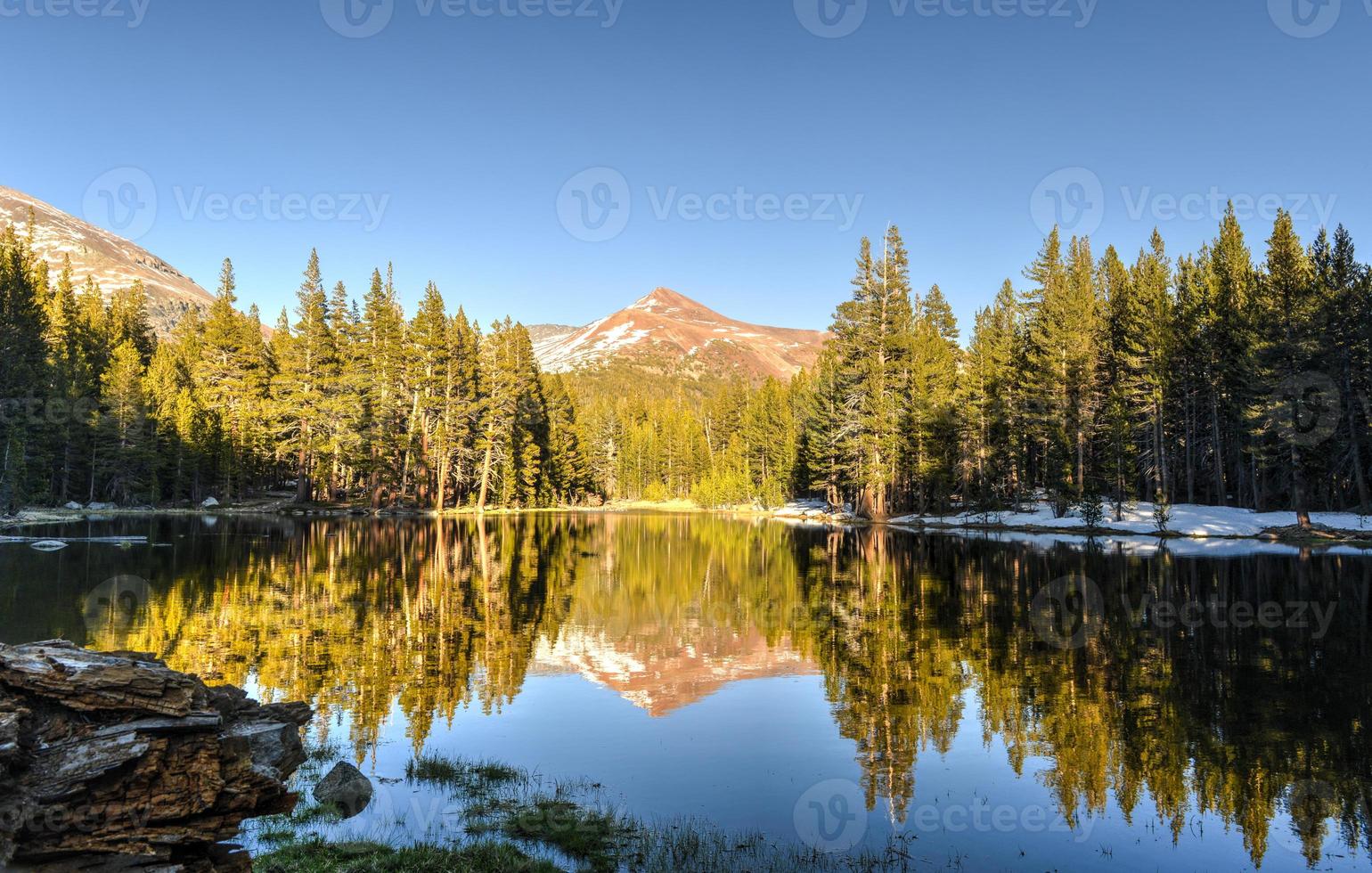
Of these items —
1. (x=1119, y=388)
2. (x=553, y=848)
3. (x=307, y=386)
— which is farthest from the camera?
(x=307, y=386)

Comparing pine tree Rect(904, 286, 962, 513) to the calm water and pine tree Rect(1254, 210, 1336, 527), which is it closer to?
pine tree Rect(1254, 210, 1336, 527)

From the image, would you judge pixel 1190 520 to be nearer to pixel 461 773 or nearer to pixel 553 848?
pixel 461 773

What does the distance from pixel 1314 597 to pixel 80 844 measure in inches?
1169

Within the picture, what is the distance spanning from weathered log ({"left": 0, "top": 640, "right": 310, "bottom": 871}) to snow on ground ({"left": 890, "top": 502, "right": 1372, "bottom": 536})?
53572 millimetres

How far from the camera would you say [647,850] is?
7957mm

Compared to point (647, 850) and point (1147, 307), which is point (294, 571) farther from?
point (1147, 307)

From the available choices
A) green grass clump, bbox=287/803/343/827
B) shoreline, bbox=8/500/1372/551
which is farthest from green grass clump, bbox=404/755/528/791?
shoreline, bbox=8/500/1372/551

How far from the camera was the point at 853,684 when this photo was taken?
1514cm

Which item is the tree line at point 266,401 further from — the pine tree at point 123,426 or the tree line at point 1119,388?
the tree line at point 1119,388

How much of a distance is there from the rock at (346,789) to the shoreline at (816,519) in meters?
47.3

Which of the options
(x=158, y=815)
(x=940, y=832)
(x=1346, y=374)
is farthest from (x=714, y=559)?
(x=1346, y=374)

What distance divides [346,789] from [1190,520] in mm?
56258

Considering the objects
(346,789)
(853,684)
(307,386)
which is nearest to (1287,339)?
(853,684)

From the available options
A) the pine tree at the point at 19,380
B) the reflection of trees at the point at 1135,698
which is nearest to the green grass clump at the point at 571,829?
the reflection of trees at the point at 1135,698
